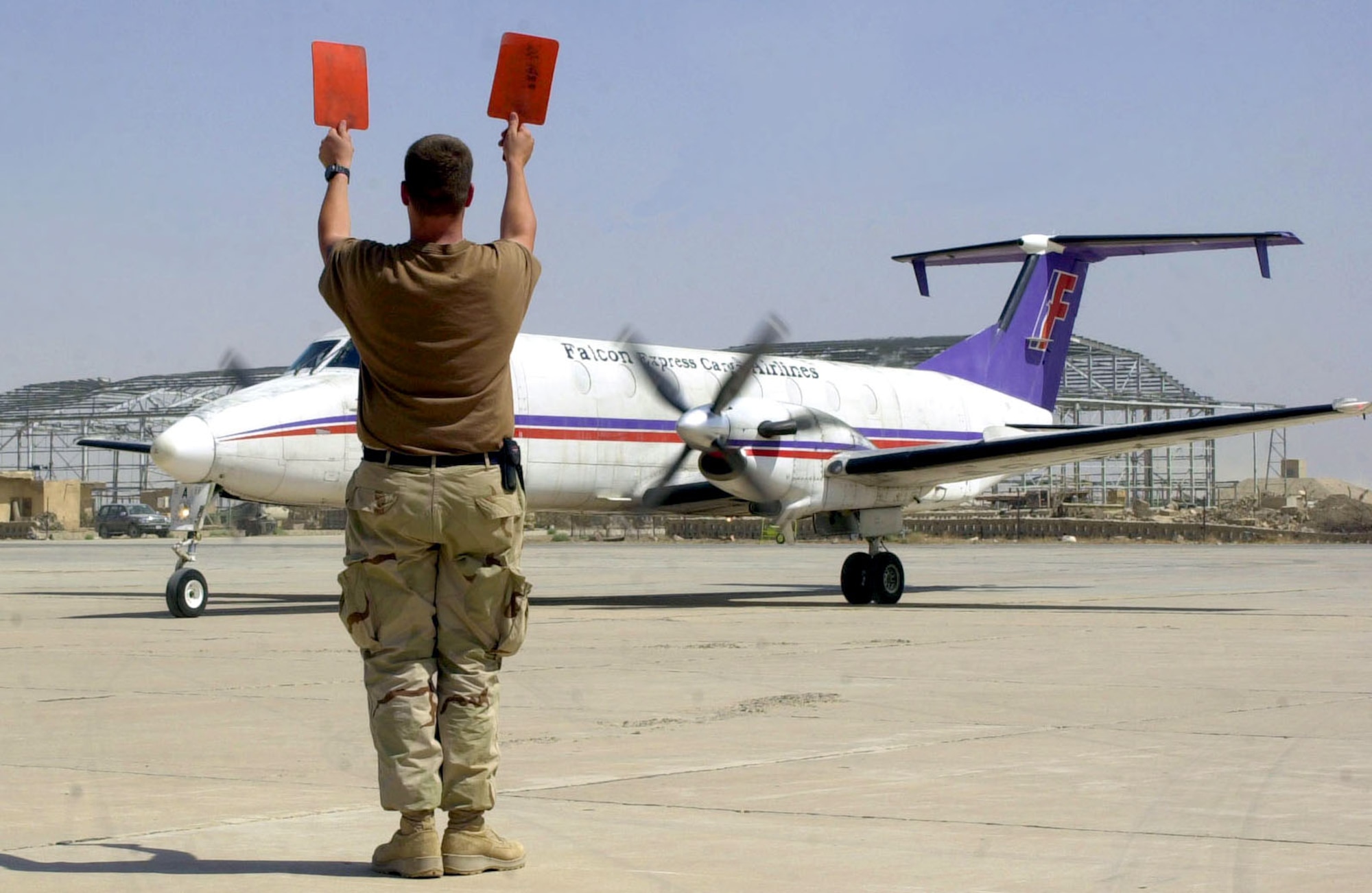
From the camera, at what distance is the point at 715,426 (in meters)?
18.9

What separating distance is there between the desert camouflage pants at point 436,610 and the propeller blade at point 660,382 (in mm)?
15297

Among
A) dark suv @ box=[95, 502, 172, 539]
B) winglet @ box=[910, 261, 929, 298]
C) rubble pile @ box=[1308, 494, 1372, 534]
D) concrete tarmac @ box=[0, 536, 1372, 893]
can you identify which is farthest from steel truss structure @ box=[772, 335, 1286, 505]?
concrete tarmac @ box=[0, 536, 1372, 893]

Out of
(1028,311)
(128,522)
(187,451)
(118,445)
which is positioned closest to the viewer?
(187,451)

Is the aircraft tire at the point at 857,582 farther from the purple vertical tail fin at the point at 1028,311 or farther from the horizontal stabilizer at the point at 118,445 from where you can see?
the horizontal stabilizer at the point at 118,445

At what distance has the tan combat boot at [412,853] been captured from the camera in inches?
178

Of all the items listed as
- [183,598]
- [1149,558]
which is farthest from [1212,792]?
[1149,558]

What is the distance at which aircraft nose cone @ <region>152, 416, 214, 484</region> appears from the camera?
15797mm

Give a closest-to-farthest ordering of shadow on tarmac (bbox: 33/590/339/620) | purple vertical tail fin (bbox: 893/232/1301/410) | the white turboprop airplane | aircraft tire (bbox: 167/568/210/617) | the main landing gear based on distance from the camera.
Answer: aircraft tire (bbox: 167/568/210/617)
the white turboprop airplane
shadow on tarmac (bbox: 33/590/339/620)
the main landing gear
purple vertical tail fin (bbox: 893/232/1301/410)

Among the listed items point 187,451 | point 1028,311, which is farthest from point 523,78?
point 1028,311

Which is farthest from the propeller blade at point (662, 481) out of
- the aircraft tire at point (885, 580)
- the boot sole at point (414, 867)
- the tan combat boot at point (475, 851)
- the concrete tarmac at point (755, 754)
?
the boot sole at point (414, 867)

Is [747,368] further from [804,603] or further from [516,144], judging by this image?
[516,144]

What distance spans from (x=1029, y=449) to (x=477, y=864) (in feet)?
52.0

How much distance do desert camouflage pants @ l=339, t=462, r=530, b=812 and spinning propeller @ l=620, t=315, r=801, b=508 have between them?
46.3 ft

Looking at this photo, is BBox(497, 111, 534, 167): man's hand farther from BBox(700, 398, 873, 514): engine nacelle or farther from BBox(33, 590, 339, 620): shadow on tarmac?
BBox(700, 398, 873, 514): engine nacelle
